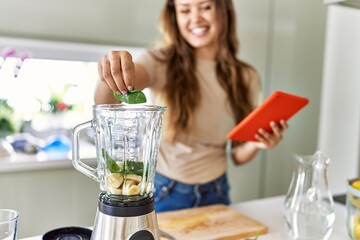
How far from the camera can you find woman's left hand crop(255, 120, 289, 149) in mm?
1038

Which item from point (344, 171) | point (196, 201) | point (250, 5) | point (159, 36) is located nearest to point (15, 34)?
point (159, 36)

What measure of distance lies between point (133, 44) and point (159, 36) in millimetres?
109

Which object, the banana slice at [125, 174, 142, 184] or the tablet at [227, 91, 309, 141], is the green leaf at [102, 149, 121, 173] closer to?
the banana slice at [125, 174, 142, 184]

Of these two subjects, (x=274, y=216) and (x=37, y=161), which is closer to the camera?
(x=274, y=216)

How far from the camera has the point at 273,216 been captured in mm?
1019

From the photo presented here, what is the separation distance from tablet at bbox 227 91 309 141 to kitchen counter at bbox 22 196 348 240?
0.64ft

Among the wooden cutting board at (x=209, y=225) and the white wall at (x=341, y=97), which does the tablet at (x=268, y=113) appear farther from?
the white wall at (x=341, y=97)

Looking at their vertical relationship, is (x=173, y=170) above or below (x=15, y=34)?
below

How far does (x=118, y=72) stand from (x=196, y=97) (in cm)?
52

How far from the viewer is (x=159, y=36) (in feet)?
5.02

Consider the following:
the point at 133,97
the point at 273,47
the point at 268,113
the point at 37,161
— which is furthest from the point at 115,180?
the point at 273,47

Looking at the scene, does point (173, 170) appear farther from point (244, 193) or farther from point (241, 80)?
point (244, 193)

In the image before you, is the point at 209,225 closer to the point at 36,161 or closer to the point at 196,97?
the point at 196,97

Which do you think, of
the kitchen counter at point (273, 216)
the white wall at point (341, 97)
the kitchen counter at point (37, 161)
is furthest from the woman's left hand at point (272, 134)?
the white wall at point (341, 97)
